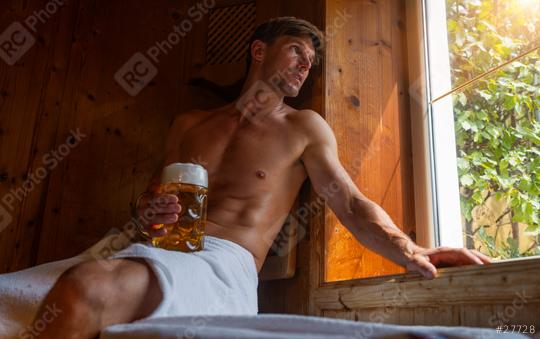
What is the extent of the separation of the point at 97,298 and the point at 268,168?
739 mm

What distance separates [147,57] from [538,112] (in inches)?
55.2

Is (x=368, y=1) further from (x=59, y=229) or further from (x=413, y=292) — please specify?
(x=59, y=229)

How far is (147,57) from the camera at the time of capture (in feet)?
6.81

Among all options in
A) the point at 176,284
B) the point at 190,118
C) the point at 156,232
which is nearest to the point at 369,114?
the point at 190,118

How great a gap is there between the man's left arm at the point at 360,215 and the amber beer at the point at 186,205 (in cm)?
41

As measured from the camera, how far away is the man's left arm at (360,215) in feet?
3.67

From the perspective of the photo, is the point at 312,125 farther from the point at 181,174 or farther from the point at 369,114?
the point at 181,174

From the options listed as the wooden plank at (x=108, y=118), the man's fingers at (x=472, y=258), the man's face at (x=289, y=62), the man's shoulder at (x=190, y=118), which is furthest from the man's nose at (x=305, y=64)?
the man's fingers at (x=472, y=258)

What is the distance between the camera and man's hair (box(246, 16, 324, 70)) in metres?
1.69

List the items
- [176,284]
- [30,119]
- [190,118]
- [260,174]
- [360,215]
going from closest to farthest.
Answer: [176,284]
[360,215]
[260,174]
[190,118]
[30,119]

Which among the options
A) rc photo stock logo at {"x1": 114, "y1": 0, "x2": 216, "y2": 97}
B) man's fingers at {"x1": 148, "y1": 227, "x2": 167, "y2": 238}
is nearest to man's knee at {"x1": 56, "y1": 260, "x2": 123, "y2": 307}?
man's fingers at {"x1": 148, "y1": 227, "x2": 167, "y2": 238}

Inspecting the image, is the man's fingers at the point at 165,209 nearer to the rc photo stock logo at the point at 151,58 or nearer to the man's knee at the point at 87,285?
the man's knee at the point at 87,285

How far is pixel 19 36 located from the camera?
199 cm

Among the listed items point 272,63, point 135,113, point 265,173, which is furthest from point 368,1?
point 135,113
